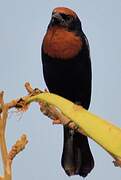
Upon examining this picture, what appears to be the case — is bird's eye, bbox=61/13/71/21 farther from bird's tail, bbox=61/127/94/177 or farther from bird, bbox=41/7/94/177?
bird's tail, bbox=61/127/94/177

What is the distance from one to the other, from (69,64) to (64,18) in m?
0.32

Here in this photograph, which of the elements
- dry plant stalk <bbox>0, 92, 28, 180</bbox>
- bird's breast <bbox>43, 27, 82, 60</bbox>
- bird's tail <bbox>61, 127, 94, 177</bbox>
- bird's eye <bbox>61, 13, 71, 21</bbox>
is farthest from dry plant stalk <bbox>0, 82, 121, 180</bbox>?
bird's tail <bbox>61, 127, 94, 177</bbox>

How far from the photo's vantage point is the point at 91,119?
74 cm

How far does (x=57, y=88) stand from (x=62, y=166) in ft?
1.81

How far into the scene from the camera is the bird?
2.86 m

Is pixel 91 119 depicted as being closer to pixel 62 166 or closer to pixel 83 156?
pixel 62 166

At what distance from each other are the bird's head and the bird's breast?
4 centimetres

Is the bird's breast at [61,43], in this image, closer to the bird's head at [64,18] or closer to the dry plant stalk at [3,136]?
the bird's head at [64,18]

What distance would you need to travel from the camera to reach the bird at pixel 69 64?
2.86 metres

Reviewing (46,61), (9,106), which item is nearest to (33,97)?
(9,106)

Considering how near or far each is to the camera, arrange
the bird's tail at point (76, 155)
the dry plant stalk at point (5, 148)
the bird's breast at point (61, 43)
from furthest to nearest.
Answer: the bird's tail at point (76, 155), the bird's breast at point (61, 43), the dry plant stalk at point (5, 148)

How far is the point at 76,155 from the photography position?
11.3 ft

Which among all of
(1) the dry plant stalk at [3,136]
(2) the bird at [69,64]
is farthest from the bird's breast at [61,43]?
(1) the dry plant stalk at [3,136]

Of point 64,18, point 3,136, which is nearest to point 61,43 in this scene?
point 64,18
